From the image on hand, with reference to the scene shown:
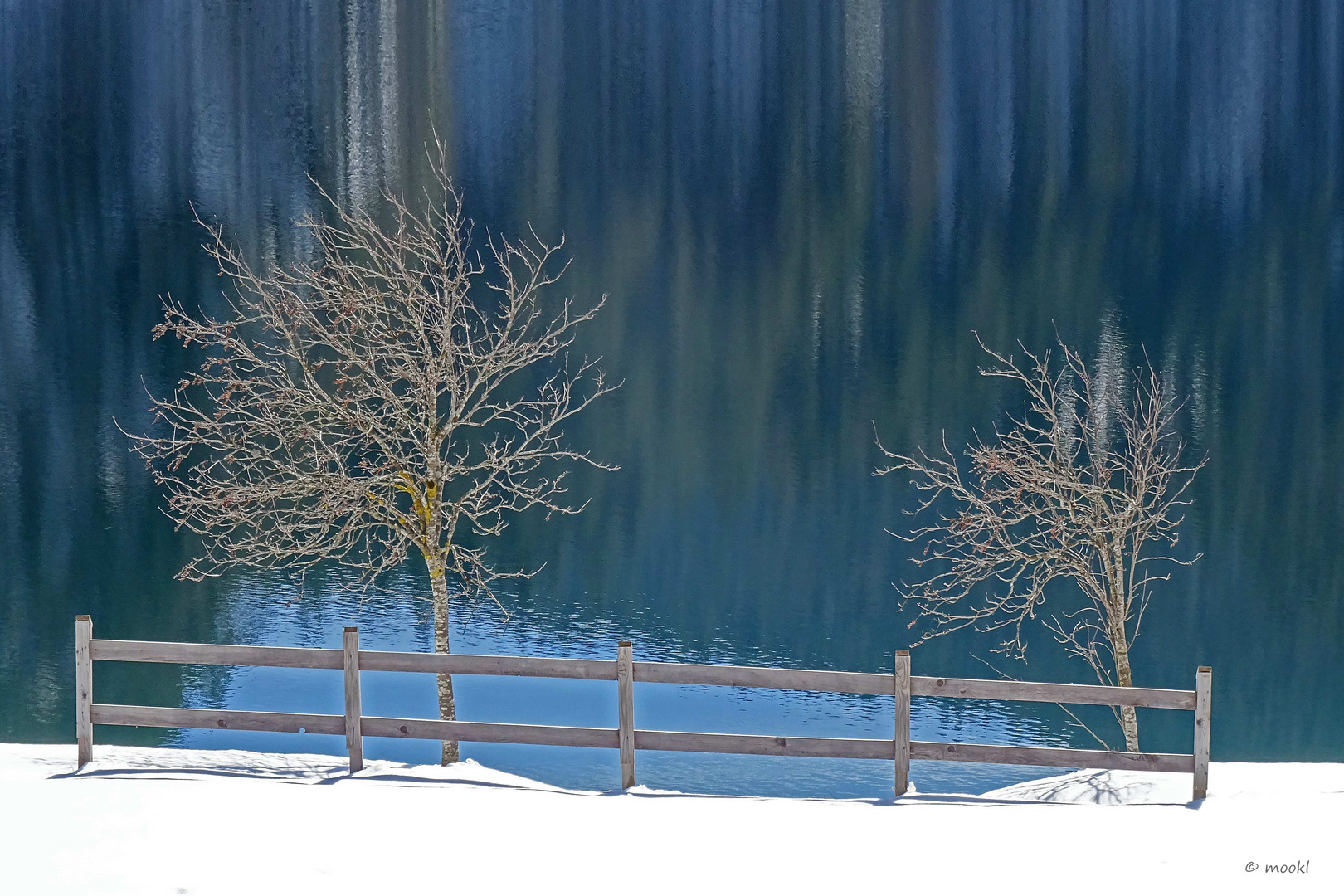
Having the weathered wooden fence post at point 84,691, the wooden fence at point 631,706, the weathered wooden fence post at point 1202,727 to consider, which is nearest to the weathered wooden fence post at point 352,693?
the wooden fence at point 631,706

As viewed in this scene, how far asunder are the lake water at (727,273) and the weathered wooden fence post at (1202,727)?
17.3 metres

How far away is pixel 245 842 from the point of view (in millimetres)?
7938

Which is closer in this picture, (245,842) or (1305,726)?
(245,842)

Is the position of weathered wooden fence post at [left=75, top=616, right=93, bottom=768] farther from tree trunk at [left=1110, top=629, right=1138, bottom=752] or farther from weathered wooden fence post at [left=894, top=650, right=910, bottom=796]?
tree trunk at [left=1110, top=629, right=1138, bottom=752]

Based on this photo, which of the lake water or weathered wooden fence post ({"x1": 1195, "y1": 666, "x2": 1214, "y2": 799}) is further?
the lake water

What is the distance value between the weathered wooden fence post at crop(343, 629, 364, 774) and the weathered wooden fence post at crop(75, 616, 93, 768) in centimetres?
215

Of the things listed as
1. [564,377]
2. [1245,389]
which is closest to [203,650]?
[564,377]

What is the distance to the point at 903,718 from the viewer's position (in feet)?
30.0

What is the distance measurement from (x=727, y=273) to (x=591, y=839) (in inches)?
942

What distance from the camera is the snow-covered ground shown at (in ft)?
24.2

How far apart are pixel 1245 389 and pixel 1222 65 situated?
8226 millimetres

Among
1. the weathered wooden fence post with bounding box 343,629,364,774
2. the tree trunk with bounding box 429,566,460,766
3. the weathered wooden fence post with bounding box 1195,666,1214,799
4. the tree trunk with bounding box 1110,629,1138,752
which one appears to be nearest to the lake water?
the tree trunk with bounding box 1110,629,1138,752

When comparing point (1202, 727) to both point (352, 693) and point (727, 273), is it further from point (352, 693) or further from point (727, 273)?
point (727, 273)

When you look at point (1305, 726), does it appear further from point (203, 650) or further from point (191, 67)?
point (191, 67)
